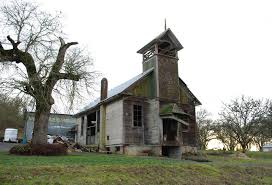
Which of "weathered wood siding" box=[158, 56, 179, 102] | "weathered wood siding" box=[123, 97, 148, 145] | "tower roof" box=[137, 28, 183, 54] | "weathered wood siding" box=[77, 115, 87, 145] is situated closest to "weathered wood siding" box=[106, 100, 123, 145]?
"weathered wood siding" box=[123, 97, 148, 145]

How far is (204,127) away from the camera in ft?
203

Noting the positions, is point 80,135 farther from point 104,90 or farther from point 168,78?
point 168,78

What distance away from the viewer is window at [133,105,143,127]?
1096 inches

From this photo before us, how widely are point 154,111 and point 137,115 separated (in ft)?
5.38

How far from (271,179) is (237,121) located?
94.5 feet

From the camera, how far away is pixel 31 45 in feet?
71.0

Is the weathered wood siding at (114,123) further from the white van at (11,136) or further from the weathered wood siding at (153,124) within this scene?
the white van at (11,136)

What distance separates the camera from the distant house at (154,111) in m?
26.9

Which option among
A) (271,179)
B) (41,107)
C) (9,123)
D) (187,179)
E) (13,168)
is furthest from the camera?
(9,123)

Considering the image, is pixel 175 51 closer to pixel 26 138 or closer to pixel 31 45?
pixel 31 45

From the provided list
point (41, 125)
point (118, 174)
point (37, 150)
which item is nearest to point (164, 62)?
point (41, 125)

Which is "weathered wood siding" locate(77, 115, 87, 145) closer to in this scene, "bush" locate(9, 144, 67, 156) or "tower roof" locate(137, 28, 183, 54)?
"tower roof" locate(137, 28, 183, 54)

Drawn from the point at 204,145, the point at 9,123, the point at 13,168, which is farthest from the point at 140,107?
the point at 9,123

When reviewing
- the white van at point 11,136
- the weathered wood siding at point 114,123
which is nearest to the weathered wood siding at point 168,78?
the weathered wood siding at point 114,123
